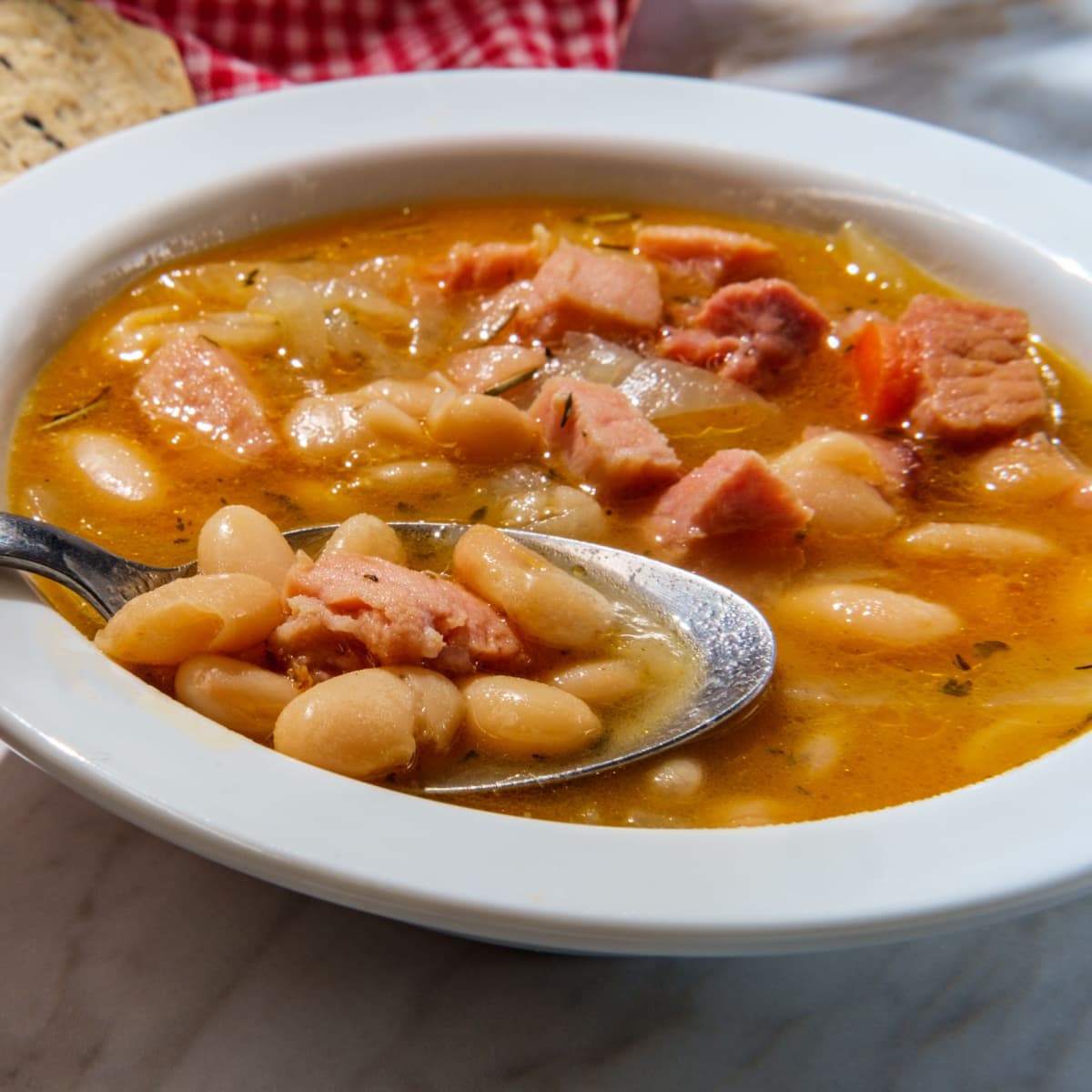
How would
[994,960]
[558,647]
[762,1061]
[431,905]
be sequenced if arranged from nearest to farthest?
1. [431,905]
2. [762,1061]
3. [994,960]
4. [558,647]

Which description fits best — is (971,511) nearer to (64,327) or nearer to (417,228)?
(417,228)

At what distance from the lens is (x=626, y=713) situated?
2057 mm

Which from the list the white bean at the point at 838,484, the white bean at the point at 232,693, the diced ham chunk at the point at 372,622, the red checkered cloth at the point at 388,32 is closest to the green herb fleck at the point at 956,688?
the white bean at the point at 838,484

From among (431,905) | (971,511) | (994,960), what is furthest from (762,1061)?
(971,511)

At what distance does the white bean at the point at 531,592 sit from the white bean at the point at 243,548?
0.29 m

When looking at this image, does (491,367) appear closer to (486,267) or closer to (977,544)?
(486,267)

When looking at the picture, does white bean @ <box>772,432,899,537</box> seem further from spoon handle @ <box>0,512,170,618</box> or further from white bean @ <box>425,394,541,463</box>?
spoon handle @ <box>0,512,170,618</box>

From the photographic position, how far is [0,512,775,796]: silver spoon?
1906 millimetres

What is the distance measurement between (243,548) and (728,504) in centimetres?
87

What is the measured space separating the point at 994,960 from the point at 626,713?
66 centimetres

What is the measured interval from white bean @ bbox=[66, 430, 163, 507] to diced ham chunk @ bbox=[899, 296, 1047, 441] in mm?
1561

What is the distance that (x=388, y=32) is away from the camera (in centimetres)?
480

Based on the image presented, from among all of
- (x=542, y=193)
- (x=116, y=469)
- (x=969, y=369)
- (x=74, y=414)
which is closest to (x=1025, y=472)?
(x=969, y=369)

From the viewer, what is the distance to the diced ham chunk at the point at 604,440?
2.50 m
